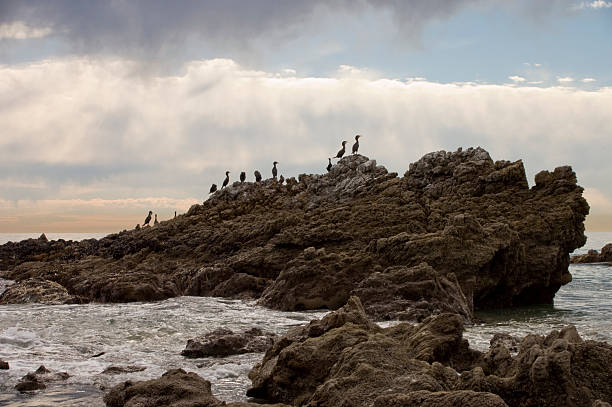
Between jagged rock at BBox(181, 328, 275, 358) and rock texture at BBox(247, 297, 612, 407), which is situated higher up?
rock texture at BBox(247, 297, 612, 407)

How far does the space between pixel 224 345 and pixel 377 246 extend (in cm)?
1110

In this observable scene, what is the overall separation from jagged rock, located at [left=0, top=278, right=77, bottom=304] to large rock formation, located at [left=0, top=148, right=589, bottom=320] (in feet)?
3.27

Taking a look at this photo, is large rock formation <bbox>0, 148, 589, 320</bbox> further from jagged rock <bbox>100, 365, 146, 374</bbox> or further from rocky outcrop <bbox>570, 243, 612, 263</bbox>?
rocky outcrop <bbox>570, 243, 612, 263</bbox>

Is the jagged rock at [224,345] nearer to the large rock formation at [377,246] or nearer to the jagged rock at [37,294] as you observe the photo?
the large rock formation at [377,246]

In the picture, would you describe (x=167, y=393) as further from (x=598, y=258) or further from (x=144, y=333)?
(x=598, y=258)

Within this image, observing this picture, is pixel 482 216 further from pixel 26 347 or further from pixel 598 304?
pixel 26 347

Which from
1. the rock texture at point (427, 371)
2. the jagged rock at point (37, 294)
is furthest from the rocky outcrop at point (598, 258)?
the rock texture at point (427, 371)

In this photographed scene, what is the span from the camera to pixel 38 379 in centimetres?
1076

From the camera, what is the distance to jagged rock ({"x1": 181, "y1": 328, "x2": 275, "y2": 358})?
1320 cm

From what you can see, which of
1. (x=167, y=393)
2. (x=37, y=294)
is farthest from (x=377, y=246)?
(x=167, y=393)

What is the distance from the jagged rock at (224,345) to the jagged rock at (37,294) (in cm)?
1311

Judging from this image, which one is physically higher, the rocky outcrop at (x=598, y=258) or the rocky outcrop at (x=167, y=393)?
the rocky outcrop at (x=598, y=258)

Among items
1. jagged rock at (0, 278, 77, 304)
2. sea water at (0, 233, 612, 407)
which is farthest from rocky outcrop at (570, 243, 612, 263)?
jagged rock at (0, 278, 77, 304)

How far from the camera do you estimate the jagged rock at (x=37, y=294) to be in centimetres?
2494
